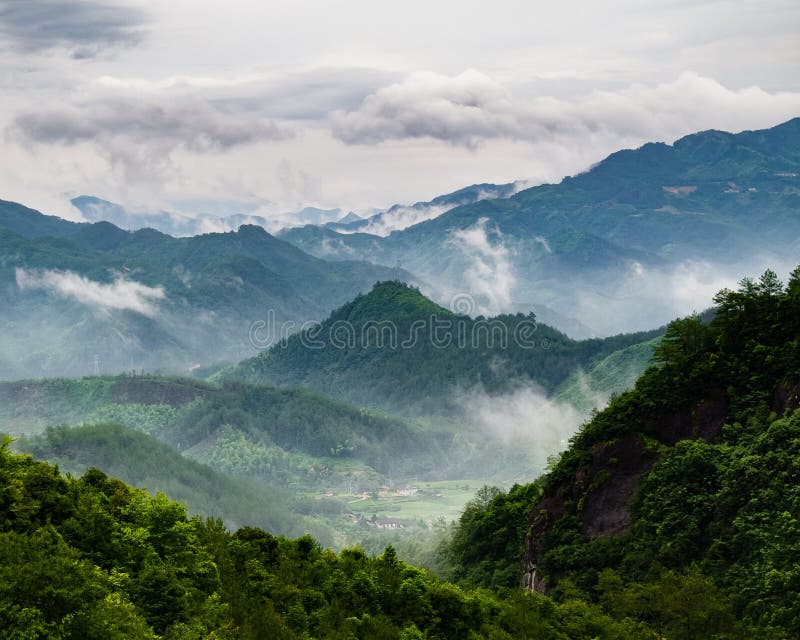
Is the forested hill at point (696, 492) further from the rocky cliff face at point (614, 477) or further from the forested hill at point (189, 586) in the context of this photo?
the forested hill at point (189, 586)

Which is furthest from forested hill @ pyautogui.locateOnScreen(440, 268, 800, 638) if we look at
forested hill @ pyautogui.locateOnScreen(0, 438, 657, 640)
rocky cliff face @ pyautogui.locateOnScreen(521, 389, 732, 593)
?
forested hill @ pyautogui.locateOnScreen(0, 438, 657, 640)

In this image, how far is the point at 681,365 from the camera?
433 ft

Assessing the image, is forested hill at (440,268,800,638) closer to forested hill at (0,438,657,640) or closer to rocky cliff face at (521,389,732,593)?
rocky cliff face at (521,389,732,593)

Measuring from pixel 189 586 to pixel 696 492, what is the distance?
2415 inches

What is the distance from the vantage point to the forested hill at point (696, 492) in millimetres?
95938

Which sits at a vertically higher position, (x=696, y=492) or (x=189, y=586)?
(x=696, y=492)

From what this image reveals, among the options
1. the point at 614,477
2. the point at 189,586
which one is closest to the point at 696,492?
the point at 614,477

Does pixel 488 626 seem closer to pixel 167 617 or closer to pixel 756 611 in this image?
pixel 756 611

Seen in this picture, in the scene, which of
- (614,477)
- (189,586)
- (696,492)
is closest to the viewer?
(189,586)

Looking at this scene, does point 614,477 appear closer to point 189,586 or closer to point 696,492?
point 696,492

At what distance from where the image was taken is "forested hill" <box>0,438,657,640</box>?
59031 millimetres

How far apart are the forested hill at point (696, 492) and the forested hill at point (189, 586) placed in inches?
438

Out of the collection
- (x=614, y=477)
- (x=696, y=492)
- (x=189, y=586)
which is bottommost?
(x=189, y=586)

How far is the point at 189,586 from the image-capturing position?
78.5 meters
